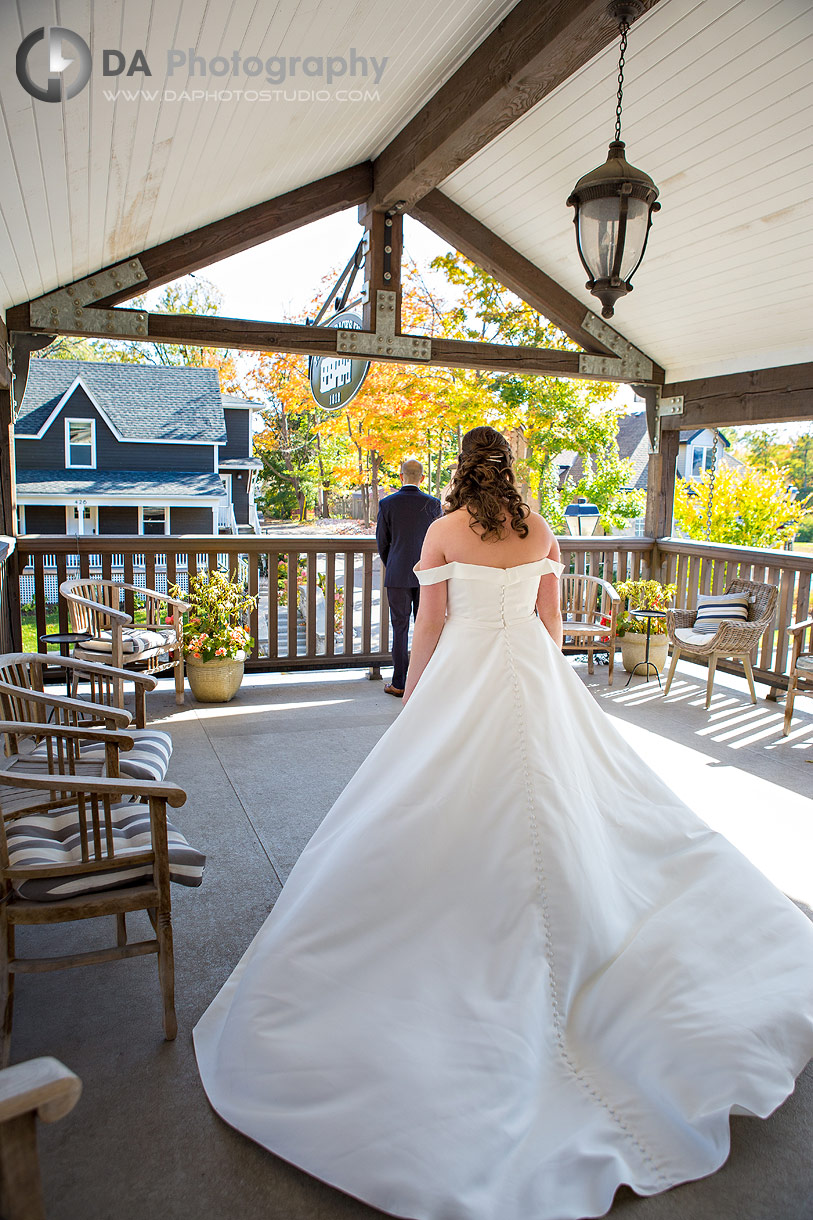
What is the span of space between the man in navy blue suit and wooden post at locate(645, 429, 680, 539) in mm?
2904

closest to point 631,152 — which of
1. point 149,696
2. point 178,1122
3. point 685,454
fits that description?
point 149,696

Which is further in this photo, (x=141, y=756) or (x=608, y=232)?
(x=608, y=232)

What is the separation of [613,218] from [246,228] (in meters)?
3.17

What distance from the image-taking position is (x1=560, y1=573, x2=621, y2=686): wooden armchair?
6.12m

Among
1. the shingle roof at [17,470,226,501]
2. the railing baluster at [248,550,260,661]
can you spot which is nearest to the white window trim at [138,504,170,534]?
the shingle roof at [17,470,226,501]

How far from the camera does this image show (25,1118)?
3.35 ft

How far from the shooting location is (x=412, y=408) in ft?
37.5

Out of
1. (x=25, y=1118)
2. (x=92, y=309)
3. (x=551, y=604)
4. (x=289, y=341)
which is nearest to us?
(x=25, y=1118)

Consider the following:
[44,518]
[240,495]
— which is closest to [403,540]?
[240,495]

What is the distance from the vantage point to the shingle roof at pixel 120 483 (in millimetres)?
17438

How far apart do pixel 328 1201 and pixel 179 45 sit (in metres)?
3.35

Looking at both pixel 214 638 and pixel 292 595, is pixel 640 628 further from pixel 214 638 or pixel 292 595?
pixel 214 638

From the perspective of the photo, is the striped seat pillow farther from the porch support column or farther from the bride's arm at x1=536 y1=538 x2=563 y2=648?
the porch support column

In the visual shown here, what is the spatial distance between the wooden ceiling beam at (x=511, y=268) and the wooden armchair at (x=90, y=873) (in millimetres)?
5312
